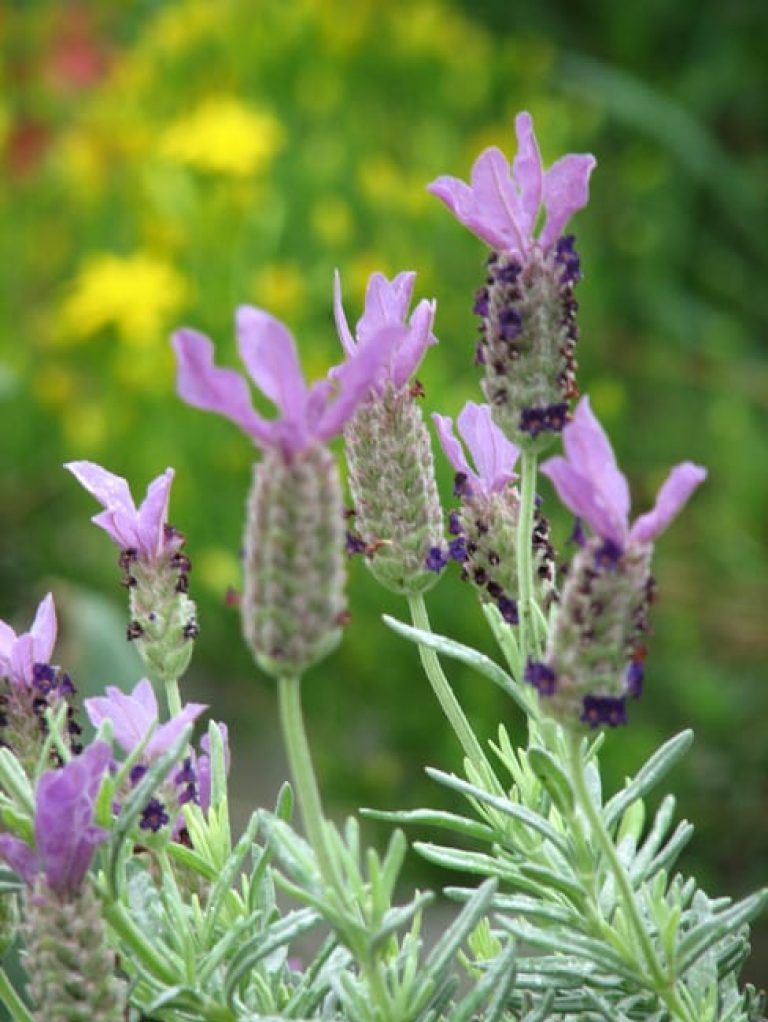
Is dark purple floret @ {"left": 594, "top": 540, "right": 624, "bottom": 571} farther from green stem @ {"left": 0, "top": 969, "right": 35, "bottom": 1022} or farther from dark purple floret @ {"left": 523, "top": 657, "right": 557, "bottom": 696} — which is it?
green stem @ {"left": 0, "top": 969, "right": 35, "bottom": 1022}

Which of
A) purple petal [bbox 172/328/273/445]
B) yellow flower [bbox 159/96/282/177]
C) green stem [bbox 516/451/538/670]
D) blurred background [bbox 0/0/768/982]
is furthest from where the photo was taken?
yellow flower [bbox 159/96/282/177]

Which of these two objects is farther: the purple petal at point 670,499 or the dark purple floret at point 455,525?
the dark purple floret at point 455,525

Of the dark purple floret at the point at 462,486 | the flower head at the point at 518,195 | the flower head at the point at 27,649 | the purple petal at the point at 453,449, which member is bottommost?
the flower head at the point at 27,649

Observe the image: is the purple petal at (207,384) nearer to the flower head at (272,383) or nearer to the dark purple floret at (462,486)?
the flower head at (272,383)

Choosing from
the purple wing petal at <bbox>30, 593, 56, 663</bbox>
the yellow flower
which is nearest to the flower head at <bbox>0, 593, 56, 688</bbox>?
the purple wing petal at <bbox>30, 593, 56, 663</bbox>

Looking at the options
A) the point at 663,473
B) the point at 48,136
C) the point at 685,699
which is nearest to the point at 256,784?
the point at 685,699

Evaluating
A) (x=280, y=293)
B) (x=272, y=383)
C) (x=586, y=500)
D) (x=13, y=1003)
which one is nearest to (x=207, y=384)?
(x=272, y=383)

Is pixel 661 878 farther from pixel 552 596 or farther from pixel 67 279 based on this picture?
pixel 67 279

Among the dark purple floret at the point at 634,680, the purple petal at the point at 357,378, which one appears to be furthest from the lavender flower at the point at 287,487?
the dark purple floret at the point at 634,680
